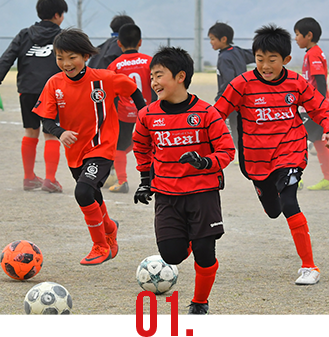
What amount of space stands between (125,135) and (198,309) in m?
5.12

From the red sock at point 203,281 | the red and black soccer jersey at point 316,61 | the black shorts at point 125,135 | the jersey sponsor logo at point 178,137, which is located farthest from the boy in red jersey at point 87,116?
the red and black soccer jersey at point 316,61

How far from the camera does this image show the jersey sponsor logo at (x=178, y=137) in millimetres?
3793

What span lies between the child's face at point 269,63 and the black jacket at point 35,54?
4029mm

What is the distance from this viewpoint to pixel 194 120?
149 inches

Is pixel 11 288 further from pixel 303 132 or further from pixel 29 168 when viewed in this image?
pixel 29 168

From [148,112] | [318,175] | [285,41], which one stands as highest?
[285,41]

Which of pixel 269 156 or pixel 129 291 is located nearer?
pixel 129 291

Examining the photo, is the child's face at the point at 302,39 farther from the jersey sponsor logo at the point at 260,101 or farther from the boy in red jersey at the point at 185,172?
the boy in red jersey at the point at 185,172

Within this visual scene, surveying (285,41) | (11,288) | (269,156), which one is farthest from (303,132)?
(11,288)

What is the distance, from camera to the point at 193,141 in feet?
12.5

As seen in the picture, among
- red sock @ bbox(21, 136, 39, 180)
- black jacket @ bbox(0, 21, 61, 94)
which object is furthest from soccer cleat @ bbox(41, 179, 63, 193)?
black jacket @ bbox(0, 21, 61, 94)

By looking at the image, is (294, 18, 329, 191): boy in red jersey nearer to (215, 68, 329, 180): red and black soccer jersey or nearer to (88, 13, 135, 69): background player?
(88, 13, 135, 69): background player

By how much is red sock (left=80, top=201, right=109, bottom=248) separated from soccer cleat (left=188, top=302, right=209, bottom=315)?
1.46 metres

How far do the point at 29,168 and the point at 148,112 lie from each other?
4778mm
